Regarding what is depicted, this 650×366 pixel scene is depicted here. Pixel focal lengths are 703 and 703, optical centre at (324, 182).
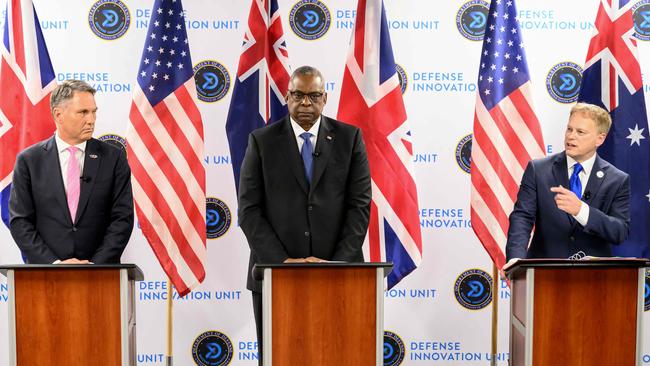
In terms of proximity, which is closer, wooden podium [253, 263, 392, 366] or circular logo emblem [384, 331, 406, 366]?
wooden podium [253, 263, 392, 366]

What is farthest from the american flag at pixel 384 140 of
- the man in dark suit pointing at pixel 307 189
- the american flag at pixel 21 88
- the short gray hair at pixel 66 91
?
the american flag at pixel 21 88

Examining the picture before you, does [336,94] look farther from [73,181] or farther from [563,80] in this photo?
[73,181]

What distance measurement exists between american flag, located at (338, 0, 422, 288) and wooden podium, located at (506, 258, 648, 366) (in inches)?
61.2

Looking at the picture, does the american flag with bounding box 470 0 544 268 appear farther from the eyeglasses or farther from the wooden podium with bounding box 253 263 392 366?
the wooden podium with bounding box 253 263 392 366

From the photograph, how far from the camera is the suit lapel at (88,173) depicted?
3637 mm

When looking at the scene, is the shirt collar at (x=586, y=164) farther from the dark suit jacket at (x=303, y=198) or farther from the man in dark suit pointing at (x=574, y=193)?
the dark suit jacket at (x=303, y=198)

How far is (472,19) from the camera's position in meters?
5.02

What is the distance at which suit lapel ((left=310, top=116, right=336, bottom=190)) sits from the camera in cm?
→ 351

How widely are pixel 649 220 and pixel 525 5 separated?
1.74m

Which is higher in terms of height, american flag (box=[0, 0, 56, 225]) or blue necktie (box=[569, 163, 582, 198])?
american flag (box=[0, 0, 56, 225])

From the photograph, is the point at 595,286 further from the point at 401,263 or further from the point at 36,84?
the point at 36,84

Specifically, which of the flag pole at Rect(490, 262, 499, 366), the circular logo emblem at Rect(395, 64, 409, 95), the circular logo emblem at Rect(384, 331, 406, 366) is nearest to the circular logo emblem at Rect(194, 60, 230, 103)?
the circular logo emblem at Rect(395, 64, 409, 95)

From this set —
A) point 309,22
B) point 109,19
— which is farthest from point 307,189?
point 109,19

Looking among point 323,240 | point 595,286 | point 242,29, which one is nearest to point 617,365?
point 595,286
